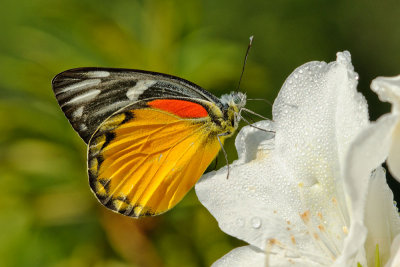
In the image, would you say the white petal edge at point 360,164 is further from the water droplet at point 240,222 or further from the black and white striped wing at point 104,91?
the black and white striped wing at point 104,91

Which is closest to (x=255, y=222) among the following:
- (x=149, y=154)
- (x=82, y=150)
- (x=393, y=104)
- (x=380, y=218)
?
(x=380, y=218)

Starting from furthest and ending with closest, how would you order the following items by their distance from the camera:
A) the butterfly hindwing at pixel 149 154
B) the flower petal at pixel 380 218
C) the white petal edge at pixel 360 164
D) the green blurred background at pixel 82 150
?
the green blurred background at pixel 82 150, the butterfly hindwing at pixel 149 154, the flower petal at pixel 380 218, the white petal edge at pixel 360 164

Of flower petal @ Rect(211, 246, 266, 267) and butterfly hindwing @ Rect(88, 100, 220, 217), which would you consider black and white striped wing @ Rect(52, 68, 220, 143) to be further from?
flower petal @ Rect(211, 246, 266, 267)

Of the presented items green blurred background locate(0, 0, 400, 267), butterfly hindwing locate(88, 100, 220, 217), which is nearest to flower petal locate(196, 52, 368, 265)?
butterfly hindwing locate(88, 100, 220, 217)

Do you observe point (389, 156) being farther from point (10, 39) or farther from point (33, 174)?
point (10, 39)

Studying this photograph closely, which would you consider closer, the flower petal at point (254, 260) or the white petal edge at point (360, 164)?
the white petal edge at point (360, 164)

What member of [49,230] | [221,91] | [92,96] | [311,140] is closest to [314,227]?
[311,140]

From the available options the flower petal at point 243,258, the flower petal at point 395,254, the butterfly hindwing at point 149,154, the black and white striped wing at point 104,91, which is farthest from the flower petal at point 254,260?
the black and white striped wing at point 104,91
